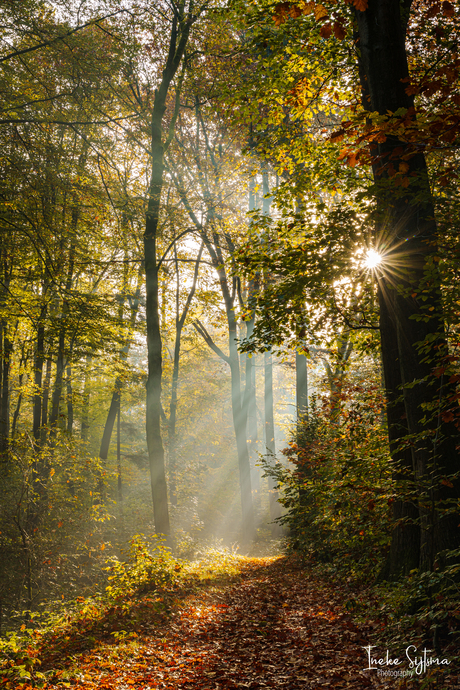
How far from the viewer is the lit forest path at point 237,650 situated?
4.15 m

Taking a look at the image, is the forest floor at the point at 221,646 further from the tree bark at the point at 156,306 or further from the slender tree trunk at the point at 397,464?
the tree bark at the point at 156,306

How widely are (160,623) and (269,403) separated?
14.9 m

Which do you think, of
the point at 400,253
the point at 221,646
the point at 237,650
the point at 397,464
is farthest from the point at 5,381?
the point at 400,253

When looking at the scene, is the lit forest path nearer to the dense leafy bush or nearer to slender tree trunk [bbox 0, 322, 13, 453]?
the dense leafy bush

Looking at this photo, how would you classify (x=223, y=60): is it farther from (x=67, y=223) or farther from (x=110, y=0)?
(x=67, y=223)

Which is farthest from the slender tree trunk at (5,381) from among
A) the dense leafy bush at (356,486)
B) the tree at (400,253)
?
the tree at (400,253)

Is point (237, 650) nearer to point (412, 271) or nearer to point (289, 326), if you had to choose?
point (289, 326)

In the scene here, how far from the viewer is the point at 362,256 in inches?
223

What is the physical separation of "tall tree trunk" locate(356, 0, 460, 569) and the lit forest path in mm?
1516

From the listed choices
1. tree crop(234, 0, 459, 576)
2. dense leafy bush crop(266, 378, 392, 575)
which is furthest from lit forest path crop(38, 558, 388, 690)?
tree crop(234, 0, 459, 576)

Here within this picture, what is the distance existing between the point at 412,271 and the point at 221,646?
531 centimetres

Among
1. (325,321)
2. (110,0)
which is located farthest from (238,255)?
(110,0)

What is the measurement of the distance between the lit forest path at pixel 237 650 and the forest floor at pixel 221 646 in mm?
13

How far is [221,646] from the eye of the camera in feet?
17.3
